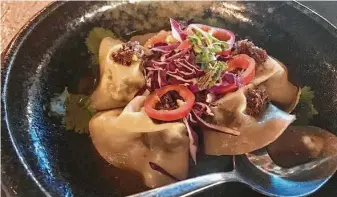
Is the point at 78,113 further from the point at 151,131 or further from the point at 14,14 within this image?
the point at 14,14

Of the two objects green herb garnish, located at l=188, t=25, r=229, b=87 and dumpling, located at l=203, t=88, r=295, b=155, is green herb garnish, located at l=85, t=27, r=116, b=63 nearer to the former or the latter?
green herb garnish, located at l=188, t=25, r=229, b=87

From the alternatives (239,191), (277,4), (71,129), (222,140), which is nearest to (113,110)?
(71,129)

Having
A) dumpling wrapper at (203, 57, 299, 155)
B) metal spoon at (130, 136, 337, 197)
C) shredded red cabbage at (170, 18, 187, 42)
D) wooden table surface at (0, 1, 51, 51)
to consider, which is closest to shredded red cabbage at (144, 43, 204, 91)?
shredded red cabbage at (170, 18, 187, 42)

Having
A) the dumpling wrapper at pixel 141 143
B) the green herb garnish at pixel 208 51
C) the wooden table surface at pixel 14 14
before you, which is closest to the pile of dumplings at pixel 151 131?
the dumpling wrapper at pixel 141 143

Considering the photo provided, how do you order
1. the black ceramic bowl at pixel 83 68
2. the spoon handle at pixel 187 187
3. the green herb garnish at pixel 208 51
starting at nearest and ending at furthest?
the spoon handle at pixel 187 187, the black ceramic bowl at pixel 83 68, the green herb garnish at pixel 208 51

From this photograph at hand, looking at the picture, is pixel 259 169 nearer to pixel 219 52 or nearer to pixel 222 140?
pixel 222 140

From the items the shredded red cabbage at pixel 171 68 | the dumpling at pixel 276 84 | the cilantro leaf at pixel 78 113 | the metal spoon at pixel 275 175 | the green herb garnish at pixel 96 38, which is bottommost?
the metal spoon at pixel 275 175

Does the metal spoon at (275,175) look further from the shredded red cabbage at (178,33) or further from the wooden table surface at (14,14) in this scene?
the wooden table surface at (14,14)
